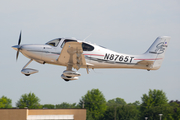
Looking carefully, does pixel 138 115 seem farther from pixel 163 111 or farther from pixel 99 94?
pixel 99 94

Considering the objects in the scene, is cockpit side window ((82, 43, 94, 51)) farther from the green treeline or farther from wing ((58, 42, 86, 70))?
the green treeline

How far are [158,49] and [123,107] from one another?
92.1ft

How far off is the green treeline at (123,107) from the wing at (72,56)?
663 inches

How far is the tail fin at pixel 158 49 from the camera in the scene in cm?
1809

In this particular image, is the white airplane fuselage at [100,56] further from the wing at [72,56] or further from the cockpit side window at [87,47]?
the wing at [72,56]

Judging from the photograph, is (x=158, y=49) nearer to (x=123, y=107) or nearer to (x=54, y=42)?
(x=54, y=42)

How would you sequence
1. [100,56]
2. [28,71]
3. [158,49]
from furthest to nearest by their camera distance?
[158,49] < [28,71] < [100,56]

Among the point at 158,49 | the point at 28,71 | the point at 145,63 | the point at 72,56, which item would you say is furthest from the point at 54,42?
the point at 158,49

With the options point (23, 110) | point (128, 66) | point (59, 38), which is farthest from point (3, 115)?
point (128, 66)

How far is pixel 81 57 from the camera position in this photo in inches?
639

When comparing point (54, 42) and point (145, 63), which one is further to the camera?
point (145, 63)

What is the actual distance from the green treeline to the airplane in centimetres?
1631

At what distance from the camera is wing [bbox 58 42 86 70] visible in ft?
50.3

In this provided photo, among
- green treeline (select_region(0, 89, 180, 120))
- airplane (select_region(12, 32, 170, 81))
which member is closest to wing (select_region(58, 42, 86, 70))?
airplane (select_region(12, 32, 170, 81))
